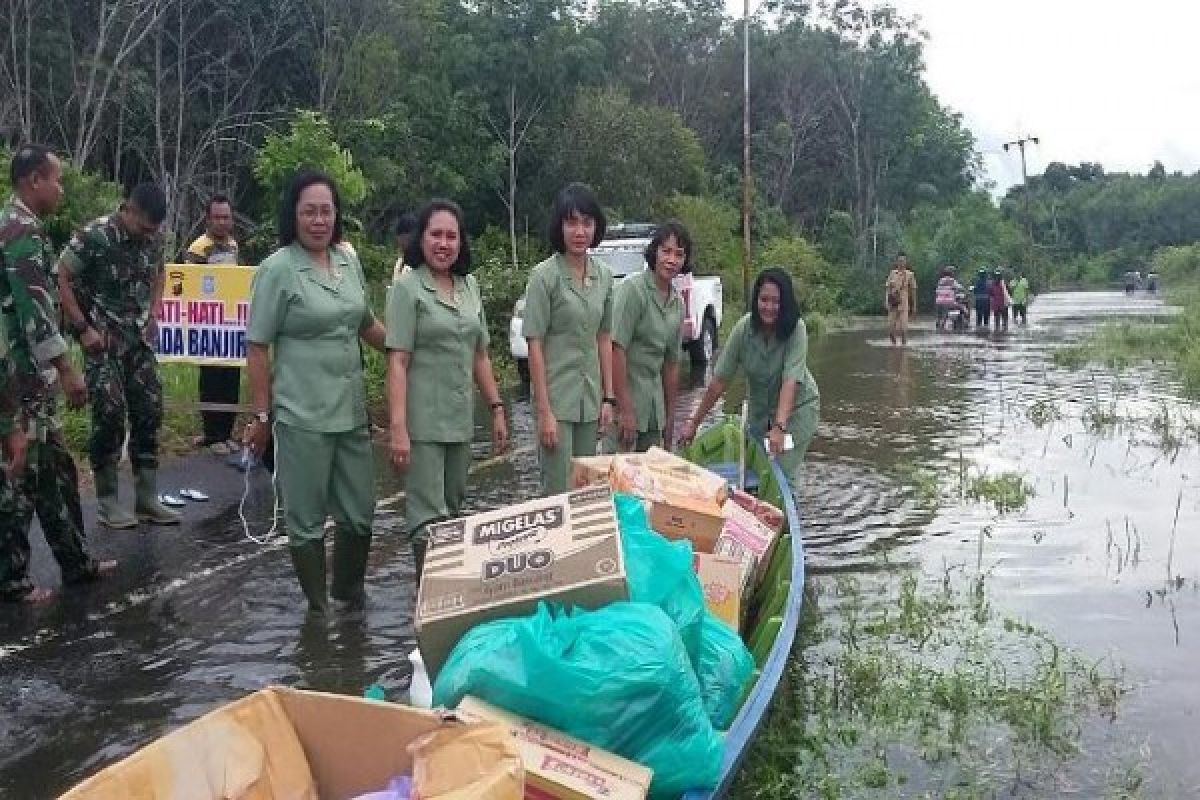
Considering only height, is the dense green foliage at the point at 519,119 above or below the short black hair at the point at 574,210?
above

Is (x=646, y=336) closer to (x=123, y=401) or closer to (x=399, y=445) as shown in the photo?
(x=399, y=445)

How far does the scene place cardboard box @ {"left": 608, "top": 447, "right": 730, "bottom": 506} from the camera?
15.7 feet

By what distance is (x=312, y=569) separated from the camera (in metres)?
5.26

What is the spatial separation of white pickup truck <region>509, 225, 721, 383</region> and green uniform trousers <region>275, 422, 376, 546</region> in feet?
29.6

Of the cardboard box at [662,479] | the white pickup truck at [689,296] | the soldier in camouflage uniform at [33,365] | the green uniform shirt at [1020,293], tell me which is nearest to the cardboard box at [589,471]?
the cardboard box at [662,479]

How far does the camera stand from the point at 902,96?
45.1m

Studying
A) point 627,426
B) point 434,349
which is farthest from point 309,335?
point 627,426

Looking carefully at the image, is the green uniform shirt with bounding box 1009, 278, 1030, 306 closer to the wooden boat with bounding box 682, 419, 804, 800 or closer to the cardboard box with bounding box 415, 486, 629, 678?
the wooden boat with bounding box 682, 419, 804, 800

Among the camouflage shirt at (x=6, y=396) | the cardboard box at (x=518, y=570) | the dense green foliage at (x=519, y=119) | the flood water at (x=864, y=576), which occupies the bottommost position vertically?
the flood water at (x=864, y=576)

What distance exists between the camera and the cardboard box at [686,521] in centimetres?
476

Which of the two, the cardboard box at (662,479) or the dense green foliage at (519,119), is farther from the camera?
the dense green foliage at (519,119)

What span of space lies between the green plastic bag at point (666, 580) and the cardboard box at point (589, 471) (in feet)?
4.20

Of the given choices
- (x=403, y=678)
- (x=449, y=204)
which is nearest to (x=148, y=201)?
(x=449, y=204)

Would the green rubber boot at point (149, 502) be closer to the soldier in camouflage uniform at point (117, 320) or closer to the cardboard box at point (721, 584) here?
the soldier in camouflage uniform at point (117, 320)
